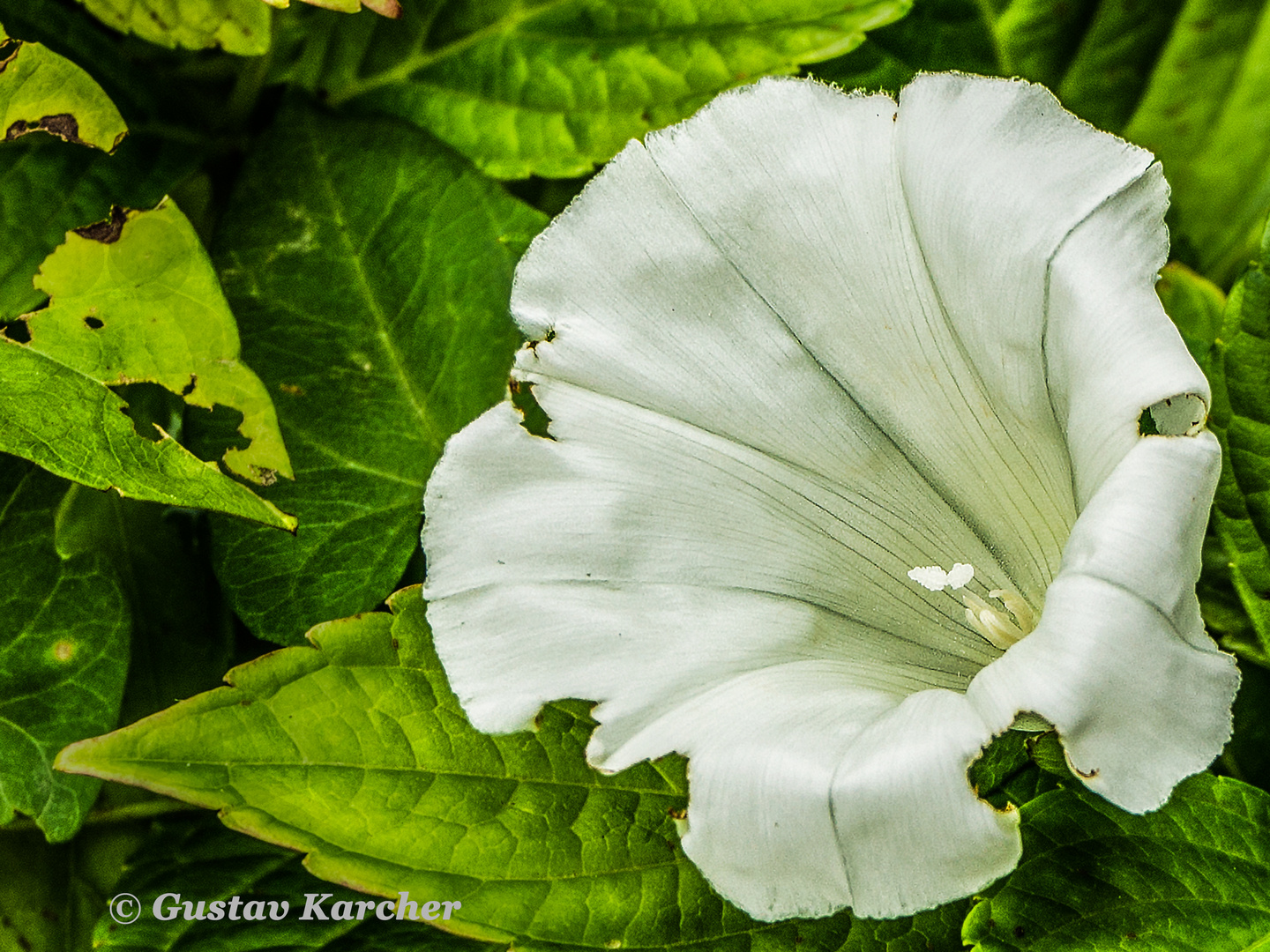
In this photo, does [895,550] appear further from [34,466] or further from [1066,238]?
[34,466]

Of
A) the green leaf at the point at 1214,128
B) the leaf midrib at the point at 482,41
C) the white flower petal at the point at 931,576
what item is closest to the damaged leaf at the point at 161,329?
the leaf midrib at the point at 482,41

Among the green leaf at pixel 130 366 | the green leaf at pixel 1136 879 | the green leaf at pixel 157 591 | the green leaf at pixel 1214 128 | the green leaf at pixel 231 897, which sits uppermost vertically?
the green leaf at pixel 1214 128

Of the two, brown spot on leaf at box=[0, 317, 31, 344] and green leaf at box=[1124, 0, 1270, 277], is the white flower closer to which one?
brown spot on leaf at box=[0, 317, 31, 344]

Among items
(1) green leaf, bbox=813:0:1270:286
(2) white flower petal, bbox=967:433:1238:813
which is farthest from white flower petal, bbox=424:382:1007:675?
(1) green leaf, bbox=813:0:1270:286

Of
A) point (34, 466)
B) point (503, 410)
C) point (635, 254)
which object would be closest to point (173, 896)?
point (34, 466)

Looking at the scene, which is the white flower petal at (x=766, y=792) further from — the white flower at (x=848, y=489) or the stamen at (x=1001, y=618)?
the stamen at (x=1001, y=618)

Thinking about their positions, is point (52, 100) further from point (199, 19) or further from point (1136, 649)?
point (1136, 649)
